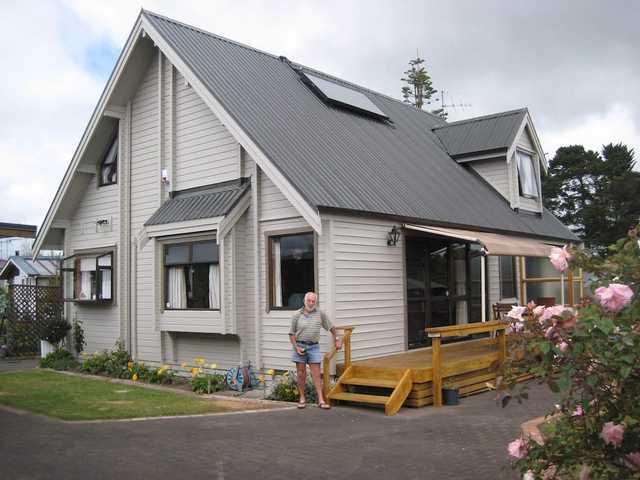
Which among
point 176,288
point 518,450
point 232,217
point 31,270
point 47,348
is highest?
point 232,217

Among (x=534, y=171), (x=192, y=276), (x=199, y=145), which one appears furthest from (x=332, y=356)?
A: (x=534, y=171)

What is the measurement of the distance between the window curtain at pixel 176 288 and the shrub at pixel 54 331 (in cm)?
478

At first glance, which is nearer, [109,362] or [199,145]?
[199,145]

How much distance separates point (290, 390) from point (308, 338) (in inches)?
45.6

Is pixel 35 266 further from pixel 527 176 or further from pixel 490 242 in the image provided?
pixel 490 242

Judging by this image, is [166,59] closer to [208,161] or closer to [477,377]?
[208,161]

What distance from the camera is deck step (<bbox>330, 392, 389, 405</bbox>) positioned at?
32.9ft

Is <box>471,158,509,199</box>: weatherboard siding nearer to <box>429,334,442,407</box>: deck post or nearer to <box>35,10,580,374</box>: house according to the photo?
<box>35,10,580,374</box>: house

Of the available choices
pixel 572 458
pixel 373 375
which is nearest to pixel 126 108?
pixel 373 375

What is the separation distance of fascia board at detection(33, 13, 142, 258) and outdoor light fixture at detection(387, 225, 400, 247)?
6.97 meters

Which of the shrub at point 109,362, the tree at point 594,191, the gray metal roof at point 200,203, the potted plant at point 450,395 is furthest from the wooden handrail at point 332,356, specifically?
the tree at point 594,191

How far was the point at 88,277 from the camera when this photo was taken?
16766 mm

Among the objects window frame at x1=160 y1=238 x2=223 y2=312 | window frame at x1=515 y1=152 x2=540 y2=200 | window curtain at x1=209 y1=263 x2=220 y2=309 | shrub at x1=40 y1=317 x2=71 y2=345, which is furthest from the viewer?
window frame at x1=515 y1=152 x2=540 y2=200

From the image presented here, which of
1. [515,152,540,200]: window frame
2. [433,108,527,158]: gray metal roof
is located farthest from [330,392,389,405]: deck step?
[515,152,540,200]: window frame
